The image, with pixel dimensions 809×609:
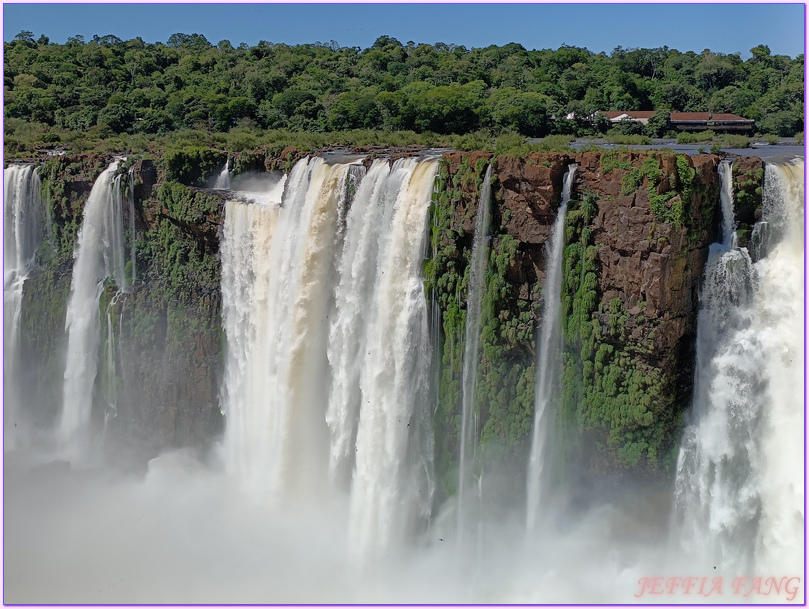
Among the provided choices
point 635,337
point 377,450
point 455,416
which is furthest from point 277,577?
point 635,337

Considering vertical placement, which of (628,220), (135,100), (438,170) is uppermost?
(135,100)

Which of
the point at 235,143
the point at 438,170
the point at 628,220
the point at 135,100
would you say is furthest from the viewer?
the point at 135,100

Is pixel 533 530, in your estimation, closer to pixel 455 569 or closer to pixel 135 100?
pixel 455 569

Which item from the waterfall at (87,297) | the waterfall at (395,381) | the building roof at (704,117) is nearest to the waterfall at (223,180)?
the waterfall at (87,297)

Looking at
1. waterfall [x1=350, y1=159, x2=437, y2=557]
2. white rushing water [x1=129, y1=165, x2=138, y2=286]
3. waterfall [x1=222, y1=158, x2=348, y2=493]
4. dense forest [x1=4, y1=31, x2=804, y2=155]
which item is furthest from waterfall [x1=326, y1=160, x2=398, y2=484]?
dense forest [x1=4, y1=31, x2=804, y2=155]

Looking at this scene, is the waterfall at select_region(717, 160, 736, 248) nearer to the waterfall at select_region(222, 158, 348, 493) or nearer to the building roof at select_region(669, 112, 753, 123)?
the waterfall at select_region(222, 158, 348, 493)

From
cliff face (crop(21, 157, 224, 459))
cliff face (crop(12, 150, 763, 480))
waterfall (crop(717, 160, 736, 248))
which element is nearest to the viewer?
cliff face (crop(12, 150, 763, 480))
